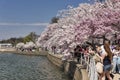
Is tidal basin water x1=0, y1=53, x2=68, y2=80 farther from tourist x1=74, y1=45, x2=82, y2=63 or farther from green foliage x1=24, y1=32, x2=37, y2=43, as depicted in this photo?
green foliage x1=24, y1=32, x2=37, y2=43

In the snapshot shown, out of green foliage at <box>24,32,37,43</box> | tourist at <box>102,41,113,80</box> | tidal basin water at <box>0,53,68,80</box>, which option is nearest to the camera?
Result: tourist at <box>102,41,113,80</box>

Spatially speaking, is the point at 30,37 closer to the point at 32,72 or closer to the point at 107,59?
the point at 32,72

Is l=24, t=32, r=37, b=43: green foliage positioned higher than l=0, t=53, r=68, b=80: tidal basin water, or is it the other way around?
l=24, t=32, r=37, b=43: green foliage

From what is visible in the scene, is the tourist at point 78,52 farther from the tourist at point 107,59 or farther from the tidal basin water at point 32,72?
the tourist at point 107,59

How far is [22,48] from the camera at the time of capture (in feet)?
509

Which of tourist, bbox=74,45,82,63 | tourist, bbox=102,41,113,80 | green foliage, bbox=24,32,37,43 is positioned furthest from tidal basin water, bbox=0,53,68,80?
green foliage, bbox=24,32,37,43

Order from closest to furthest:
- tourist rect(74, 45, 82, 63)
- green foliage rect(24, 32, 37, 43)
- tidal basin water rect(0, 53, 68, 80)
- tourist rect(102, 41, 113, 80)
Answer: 1. tourist rect(102, 41, 113, 80)
2. tourist rect(74, 45, 82, 63)
3. tidal basin water rect(0, 53, 68, 80)
4. green foliage rect(24, 32, 37, 43)

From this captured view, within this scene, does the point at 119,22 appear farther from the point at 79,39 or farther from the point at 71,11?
the point at 71,11

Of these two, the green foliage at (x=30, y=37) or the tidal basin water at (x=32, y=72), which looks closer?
the tidal basin water at (x=32, y=72)

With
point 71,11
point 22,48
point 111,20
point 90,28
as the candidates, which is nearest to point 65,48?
point 71,11

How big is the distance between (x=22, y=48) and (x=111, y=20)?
12628cm


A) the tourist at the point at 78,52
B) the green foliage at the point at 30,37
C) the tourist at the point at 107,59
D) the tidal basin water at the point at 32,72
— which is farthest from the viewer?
the green foliage at the point at 30,37

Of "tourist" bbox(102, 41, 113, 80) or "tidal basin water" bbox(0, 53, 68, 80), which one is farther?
"tidal basin water" bbox(0, 53, 68, 80)

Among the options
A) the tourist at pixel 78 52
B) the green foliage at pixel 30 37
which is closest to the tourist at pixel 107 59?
the tourist at pixel 78 52
